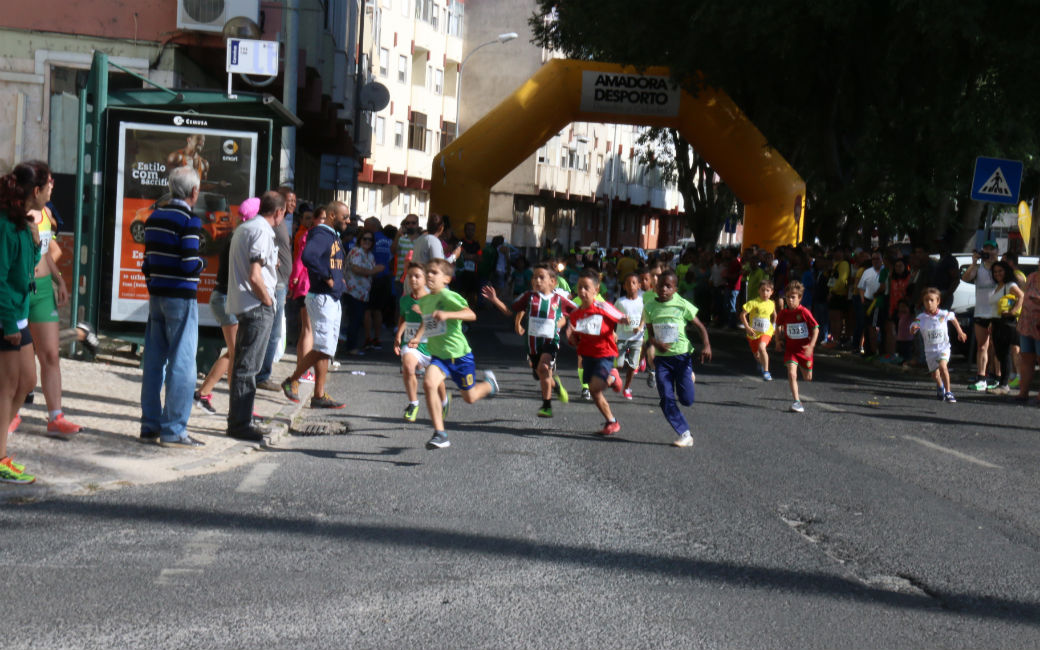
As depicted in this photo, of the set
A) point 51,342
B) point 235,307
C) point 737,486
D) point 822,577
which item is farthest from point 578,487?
point 51,342

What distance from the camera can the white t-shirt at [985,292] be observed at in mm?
17438

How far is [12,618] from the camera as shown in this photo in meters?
5.21

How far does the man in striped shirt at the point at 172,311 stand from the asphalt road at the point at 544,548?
717 mm

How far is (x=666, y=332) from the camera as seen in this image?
460 inches

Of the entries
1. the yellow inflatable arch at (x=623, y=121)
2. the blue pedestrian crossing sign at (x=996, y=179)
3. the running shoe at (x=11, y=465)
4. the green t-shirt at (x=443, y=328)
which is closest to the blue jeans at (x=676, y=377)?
the green t-shirt at (x=443, y=328)

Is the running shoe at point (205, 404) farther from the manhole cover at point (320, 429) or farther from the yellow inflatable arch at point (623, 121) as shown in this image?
the yellow inflatable arch at point (623, 121)

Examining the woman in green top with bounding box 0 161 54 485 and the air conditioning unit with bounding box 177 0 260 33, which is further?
the air conditioning unit with bounding box 177 0 260 33

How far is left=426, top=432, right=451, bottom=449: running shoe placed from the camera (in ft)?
32.4

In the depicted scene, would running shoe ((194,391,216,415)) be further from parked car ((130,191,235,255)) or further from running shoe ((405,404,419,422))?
parked car ((130,191,235,255))

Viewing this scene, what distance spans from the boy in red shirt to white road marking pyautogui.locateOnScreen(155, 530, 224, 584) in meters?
5.40

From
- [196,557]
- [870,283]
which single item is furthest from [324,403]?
[870,283]

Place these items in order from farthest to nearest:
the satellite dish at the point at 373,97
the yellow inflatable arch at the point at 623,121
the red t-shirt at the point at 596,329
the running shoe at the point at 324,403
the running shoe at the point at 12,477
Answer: the satellite dish at the point at 373,97 < the yellow inflatable arch at the point at 623,121 < the running shoe at the point at 324,403 < the red t-shirt at the point at 596,329 < the running shoe at the point at 12,477

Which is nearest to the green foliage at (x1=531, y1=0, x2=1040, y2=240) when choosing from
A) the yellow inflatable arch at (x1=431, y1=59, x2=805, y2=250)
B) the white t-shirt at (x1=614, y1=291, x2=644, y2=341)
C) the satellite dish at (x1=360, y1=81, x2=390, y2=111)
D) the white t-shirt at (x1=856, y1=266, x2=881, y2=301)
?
the yellow inflatable arch at (x1=431, y1=59, x2=805, y2=250)

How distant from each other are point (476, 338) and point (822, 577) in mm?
16432
